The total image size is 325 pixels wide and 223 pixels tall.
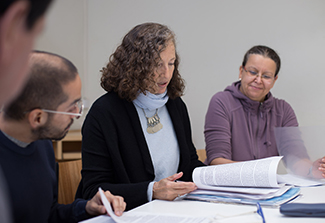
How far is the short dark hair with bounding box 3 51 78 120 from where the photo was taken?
0.86 meters

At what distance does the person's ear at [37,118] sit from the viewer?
2.85ft

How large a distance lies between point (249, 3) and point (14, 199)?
267 centimetres

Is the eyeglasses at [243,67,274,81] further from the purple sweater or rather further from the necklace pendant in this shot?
the necklace pendant

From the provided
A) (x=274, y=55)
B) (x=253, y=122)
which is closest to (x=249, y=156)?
(x=253, y=122)

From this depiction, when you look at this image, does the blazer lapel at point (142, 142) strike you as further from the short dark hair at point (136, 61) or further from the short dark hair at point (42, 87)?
the short dark hair at point (42, 87)

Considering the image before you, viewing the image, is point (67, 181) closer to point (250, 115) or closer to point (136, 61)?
A: point (136, 61)

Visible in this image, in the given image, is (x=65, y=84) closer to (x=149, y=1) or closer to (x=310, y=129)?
(x=310, y=129)

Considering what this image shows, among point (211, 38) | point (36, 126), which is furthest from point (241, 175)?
point (211, 38)

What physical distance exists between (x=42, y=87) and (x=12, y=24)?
2.00ft

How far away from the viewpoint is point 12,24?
11.2 inches

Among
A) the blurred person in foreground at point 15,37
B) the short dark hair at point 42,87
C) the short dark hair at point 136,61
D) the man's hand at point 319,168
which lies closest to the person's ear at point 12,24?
the blurred person in foreground at point 15,37

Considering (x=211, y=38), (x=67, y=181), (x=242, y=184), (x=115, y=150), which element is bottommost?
(x=67, y=181)

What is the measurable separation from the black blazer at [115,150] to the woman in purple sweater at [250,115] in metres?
0.42

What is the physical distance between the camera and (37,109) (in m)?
0.87
